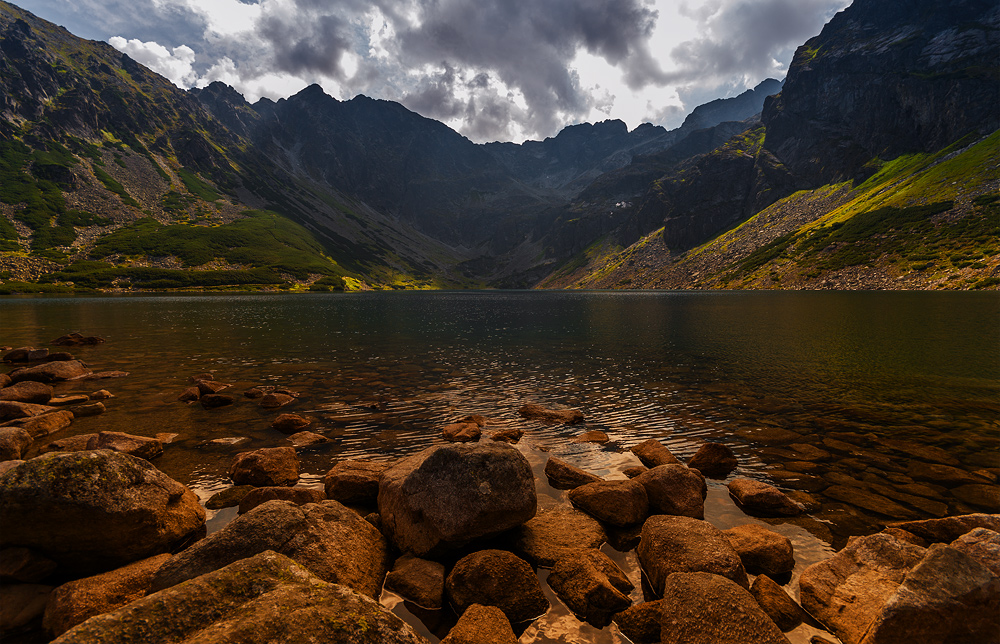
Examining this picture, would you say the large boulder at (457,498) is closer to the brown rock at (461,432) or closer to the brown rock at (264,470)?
the brown rock at (264,470)

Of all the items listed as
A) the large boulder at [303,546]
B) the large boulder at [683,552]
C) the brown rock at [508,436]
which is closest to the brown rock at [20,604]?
the large boulder at [303,546]

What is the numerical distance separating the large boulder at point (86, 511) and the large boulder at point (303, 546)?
2629mm

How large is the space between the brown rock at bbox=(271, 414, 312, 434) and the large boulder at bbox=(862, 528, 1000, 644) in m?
21.0

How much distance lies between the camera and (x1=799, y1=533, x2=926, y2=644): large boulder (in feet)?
26.1

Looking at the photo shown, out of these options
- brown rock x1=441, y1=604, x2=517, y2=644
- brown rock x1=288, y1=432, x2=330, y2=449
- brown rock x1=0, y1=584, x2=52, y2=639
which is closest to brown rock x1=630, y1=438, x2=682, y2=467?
brown rock x1=441, y1=604, x2=517, y2=644

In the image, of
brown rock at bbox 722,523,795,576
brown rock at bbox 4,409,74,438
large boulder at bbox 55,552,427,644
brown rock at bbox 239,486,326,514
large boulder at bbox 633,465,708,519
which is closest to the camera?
large boulder at bbox 55,552,427,644

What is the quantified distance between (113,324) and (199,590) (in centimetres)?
8339

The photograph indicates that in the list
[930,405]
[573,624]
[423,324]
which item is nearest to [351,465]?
[573,624]

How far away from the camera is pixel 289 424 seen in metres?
20.0

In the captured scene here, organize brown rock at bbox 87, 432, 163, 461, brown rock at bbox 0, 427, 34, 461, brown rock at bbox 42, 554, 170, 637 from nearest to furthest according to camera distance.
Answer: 1. brown rock at bbox 42, 554, 170, 637
2. brown rock at bbox 0, 427, 34, 461
3. brown rock at bbox 87, 432, 163, 461

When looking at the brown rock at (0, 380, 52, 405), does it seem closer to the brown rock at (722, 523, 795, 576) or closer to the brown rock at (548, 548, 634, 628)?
the brown rock at (548, 548, 634, 628)

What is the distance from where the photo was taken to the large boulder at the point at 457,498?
9.85 meters

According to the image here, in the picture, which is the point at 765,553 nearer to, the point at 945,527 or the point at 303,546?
the point at 945,527

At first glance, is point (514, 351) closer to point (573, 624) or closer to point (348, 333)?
point (348, 333)
